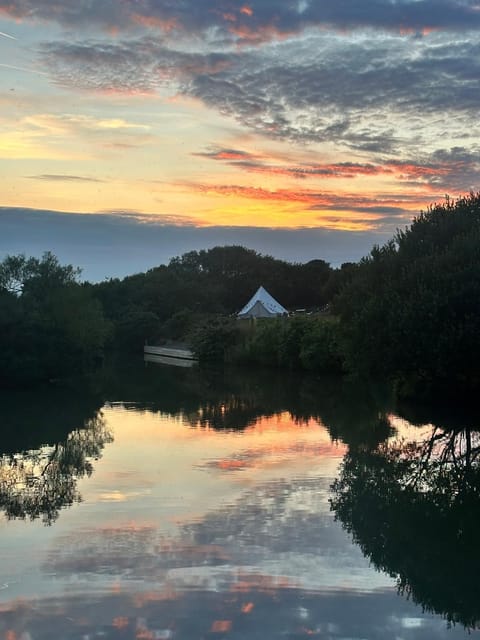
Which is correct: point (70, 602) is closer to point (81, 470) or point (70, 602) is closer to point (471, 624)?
point (471, 624)

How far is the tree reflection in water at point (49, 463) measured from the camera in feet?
36.3

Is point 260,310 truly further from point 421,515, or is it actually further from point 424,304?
point 421,515

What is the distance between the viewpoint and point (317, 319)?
40.4m

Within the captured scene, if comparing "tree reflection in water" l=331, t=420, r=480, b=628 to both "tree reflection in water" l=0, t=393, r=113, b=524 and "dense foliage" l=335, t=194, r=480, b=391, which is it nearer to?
"dense foliage" l=335, t=194, r=480, b=391

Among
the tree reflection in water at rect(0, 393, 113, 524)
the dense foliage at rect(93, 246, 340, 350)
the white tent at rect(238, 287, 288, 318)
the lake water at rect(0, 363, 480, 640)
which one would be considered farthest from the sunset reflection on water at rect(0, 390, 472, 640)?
the dense foliage at rect(93, 246, 340, 350)

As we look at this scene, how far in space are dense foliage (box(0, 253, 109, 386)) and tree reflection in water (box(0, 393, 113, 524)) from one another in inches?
331

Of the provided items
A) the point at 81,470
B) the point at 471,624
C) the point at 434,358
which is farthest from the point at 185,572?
the point at 434,358

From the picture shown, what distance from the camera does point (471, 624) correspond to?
22.2 ft

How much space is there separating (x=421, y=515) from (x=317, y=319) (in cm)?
3012

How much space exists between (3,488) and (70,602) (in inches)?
225

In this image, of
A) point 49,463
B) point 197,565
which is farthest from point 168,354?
point 197,565

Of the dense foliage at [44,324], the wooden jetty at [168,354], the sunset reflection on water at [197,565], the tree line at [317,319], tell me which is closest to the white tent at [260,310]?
the tree line at [317,319]

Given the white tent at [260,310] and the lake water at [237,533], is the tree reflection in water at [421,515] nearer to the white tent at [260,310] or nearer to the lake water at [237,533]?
the lake water at [237,533]

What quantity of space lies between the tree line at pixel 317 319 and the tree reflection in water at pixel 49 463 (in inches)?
343
